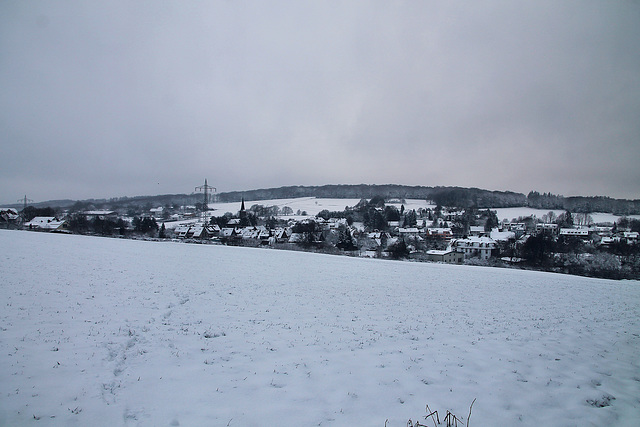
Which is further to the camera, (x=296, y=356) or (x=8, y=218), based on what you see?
(x=8, y=218)

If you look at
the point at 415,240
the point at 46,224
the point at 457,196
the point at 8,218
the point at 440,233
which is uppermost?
the point at 457,196

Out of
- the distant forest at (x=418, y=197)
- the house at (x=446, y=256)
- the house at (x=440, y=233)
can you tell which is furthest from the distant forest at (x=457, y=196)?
the house at (x=446, y=256)

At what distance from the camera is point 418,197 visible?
529 feet

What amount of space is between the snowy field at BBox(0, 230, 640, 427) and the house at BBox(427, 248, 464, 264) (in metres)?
31.8

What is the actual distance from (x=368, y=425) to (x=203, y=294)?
10.1 metres

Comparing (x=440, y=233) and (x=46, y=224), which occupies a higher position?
(x=46, y=224)

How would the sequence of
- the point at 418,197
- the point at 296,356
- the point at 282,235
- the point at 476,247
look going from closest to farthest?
the point at 296,356 < the point at 476,247 < the point at 282,235 < the point at 418,197

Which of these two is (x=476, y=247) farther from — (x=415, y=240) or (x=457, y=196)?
(x=457, y=196)

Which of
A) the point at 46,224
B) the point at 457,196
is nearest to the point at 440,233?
the point at 457,196

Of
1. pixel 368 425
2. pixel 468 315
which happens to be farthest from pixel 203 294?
pixel 468 315

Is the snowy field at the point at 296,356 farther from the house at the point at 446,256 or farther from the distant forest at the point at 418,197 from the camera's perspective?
the distant forest at the point at 418,197

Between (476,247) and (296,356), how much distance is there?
54.7 metres

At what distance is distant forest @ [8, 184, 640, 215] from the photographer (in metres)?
113

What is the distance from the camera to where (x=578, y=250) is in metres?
48.8
